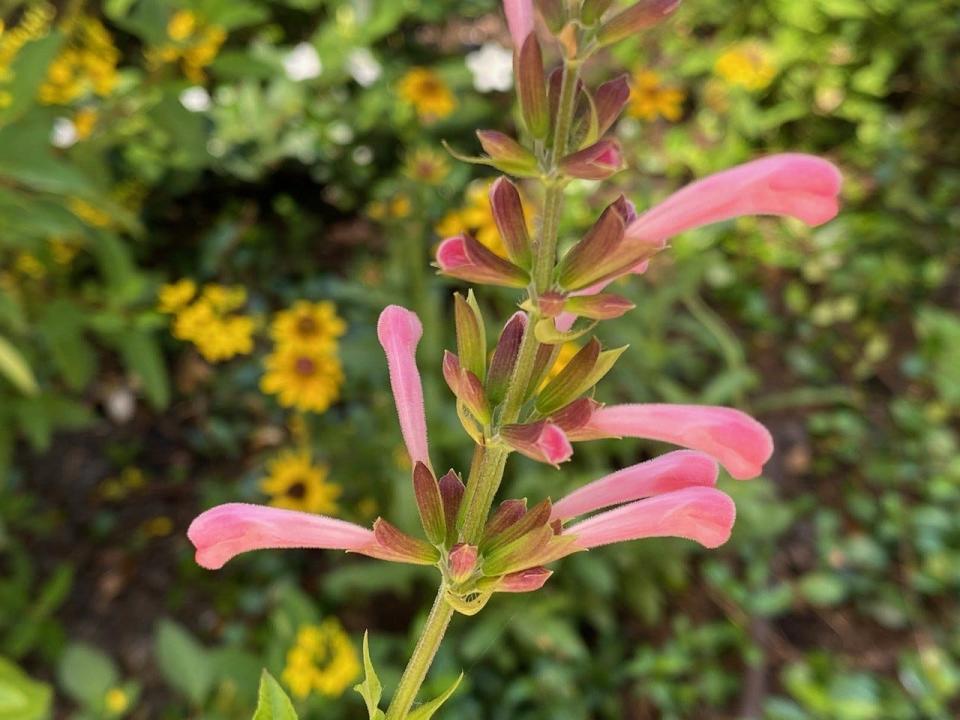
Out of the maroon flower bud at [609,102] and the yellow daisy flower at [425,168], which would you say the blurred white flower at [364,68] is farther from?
the maroon flower bud at [609,102]

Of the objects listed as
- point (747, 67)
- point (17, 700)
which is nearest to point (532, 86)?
point (17, 700)

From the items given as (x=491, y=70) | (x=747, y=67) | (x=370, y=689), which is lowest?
(x=747, y=67)

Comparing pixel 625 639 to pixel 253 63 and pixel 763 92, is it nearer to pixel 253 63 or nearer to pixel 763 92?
pixel 253 63

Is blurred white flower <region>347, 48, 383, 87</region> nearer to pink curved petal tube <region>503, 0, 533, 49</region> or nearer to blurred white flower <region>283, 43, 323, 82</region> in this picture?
blurred white flower <region>283, 43, 323, 82</region>

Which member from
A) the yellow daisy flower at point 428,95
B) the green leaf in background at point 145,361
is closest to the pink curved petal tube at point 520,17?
the green leaf in background at point 145,361

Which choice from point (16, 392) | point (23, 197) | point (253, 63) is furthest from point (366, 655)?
point (16, 392)

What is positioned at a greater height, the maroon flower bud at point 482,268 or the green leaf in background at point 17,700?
the maroon flower bud at point 482,268

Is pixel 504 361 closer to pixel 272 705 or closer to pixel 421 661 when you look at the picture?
pixel 421 661
